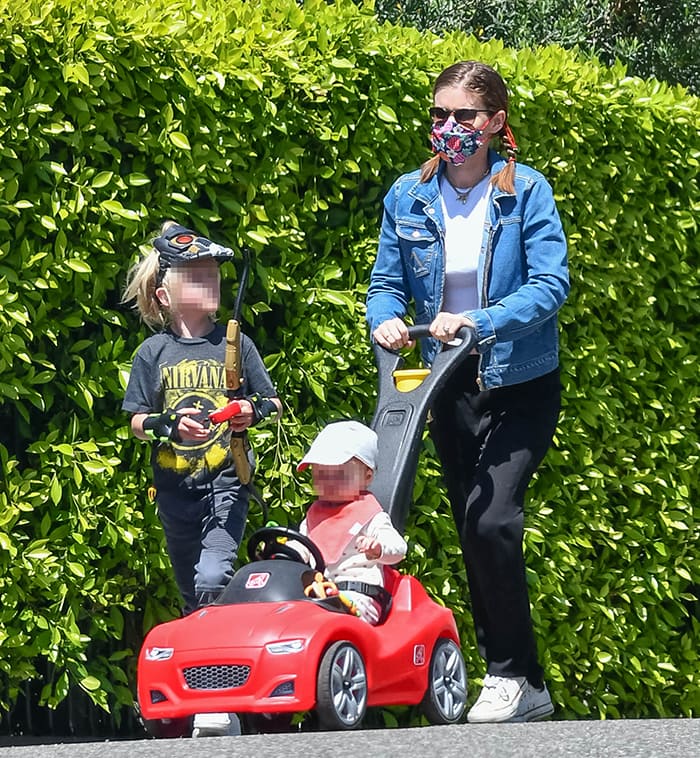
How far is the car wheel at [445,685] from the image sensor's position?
4.98 m

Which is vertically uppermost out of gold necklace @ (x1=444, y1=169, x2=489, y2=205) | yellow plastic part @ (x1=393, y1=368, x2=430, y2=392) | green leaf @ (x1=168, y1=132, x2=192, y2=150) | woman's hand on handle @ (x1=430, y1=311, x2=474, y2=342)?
green leaf @ (x1=168, y1=132, x2=192, y2=150)

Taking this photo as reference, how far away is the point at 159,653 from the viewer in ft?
15.1

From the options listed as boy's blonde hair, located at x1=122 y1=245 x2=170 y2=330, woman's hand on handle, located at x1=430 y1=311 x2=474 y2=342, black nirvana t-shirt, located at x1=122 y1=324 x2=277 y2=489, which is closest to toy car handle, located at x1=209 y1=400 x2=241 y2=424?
black nirvana t-shirt, located at x1=122 y1=324 x2=277 y2=489

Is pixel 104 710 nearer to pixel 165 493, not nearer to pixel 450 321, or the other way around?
pixel 165 493

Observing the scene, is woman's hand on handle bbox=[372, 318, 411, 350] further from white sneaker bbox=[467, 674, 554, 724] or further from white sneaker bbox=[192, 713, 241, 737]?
white sneaker bbox=[192, 713, 241, 737]

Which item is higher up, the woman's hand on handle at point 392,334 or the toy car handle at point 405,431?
the woman's hand on handle at point 392,334

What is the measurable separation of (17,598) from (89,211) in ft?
4.46

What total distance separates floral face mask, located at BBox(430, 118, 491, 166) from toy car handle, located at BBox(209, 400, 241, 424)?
1.03 meters

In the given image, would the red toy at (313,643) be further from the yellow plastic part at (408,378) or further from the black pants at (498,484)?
the black pants at (498,484)

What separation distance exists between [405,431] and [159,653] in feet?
3.25

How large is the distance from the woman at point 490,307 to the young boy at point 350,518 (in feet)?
1.17

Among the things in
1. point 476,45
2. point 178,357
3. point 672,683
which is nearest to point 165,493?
point 178,357

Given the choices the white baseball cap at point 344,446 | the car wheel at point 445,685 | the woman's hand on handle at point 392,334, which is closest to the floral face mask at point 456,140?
the woman's hand on handle at point 392,334

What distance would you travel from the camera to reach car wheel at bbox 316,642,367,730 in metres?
4.45
